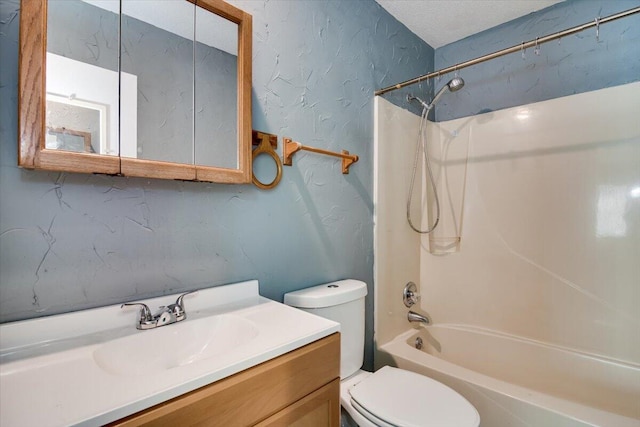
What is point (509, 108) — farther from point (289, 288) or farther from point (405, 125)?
point (289, 288)

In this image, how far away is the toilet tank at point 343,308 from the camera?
1.24 m

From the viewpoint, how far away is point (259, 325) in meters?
0.90

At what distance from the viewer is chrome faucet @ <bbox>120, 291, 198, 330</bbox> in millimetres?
866

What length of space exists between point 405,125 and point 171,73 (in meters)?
1.42

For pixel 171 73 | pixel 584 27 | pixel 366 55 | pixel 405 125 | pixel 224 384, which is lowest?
pixel 224 384

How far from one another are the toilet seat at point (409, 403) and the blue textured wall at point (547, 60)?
179cm

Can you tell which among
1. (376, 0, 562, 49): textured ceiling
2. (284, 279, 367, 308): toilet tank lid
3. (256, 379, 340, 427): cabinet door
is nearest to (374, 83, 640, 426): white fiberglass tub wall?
(284, 279, 367, 308): toilet tank lid

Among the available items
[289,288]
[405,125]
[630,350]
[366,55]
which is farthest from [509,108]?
[289,288]

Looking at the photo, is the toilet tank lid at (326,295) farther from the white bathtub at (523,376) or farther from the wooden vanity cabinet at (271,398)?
the white bathtub at (523,376)

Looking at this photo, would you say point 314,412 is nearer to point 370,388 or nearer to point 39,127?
point 370,388

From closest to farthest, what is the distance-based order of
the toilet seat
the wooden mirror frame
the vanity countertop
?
the vanity countertop < the wooden mirror frame < the toilet seat

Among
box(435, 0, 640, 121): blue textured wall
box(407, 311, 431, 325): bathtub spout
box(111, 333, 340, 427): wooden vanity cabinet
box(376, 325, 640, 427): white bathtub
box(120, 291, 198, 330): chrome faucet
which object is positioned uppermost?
box(435, 0, 640, 121): blue textured wall

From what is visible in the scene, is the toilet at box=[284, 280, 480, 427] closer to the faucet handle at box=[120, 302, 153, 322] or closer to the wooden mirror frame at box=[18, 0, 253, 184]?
the faucet handle at box=[120, 302, 153, 322]

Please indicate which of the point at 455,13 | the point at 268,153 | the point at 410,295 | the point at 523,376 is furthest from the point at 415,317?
the point at 455,13
